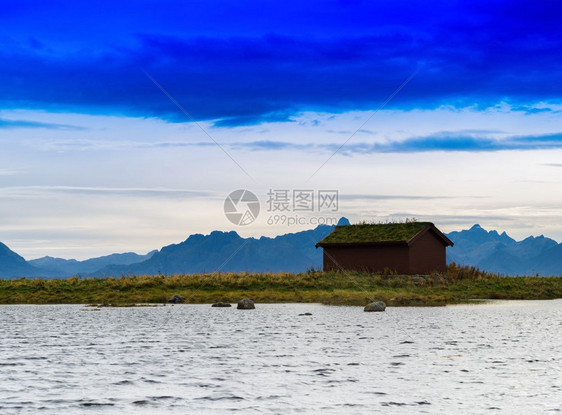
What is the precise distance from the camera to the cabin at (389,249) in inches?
2392

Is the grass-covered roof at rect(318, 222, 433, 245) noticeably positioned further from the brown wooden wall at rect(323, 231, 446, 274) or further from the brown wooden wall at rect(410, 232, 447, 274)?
the brown wooden wall at rect(410, 232, 447, 274)

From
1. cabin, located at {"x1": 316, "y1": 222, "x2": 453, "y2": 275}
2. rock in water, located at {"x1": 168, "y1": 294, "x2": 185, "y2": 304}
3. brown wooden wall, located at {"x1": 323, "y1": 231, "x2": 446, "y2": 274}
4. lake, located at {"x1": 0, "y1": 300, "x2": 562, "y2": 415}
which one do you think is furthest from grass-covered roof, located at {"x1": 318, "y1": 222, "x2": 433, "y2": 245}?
lake, located at {"x1": 0, "y1": 300, "x2": 562, "y2": 415}

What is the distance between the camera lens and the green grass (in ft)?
172

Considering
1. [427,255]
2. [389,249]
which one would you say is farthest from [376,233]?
[427,255]

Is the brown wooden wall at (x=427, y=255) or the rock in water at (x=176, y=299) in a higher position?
the brown wooden wall at (x=427, y=255)

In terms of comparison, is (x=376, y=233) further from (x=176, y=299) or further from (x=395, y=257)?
(x=176, y=299)

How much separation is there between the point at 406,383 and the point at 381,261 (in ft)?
147

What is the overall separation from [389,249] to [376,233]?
3155 mm

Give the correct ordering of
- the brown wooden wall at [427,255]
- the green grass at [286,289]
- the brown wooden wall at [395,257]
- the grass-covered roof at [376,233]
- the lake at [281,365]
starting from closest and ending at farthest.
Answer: the lake at [281,365]
the green grass at [286,289]
the brown wooden wall at [395,257]
the brown wooden wall at [427,255]
the grass-covered roof at [376,233]

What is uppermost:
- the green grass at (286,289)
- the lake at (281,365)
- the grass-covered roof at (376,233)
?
the grass-covered roof at (376,233)

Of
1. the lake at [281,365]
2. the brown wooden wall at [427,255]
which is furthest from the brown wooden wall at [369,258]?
the lake at [281,365]

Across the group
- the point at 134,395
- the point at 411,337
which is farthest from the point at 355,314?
the point at 134,395

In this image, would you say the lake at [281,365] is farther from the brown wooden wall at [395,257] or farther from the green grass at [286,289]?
the brown wooden wall at [395,257]

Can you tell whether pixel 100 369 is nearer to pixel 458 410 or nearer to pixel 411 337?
pixel 458 410
